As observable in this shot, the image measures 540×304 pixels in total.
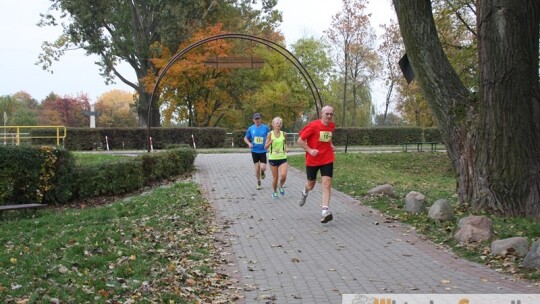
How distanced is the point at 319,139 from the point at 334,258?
2942mm

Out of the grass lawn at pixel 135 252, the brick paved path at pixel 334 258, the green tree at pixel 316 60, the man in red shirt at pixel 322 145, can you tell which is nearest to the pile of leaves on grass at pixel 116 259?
the grass lawn at pixel 135 252

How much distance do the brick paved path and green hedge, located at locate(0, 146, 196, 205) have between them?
16.1 feet

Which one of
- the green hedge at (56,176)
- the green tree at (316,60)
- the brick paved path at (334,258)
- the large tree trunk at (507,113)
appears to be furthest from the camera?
the green tree at (316,60)

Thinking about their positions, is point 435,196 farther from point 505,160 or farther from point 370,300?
point 370,300

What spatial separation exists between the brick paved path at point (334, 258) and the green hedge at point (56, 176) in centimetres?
491

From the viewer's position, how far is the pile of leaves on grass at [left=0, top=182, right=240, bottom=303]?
210 inches

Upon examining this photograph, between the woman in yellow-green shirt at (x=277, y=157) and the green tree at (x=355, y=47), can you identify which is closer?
the woman in yellow-green shirt at (x=277, y=157)

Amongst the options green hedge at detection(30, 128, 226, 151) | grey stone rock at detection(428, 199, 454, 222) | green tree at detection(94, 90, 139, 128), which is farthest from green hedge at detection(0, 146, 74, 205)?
green tree at detection(94, 90, 139, 128)

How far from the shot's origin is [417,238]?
8422 millimetres

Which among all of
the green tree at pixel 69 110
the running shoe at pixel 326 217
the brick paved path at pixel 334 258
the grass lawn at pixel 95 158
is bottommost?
the brick paved path at pixel 334 258

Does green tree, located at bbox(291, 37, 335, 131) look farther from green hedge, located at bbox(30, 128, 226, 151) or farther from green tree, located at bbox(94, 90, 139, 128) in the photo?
green tree, located at bbox(94, 90, 139, 128)

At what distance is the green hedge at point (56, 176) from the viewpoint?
44.5 feet

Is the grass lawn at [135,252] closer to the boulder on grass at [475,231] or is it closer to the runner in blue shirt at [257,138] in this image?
the boulder on grass at [475,231]

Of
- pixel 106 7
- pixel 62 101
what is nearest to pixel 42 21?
pixel 106 7
